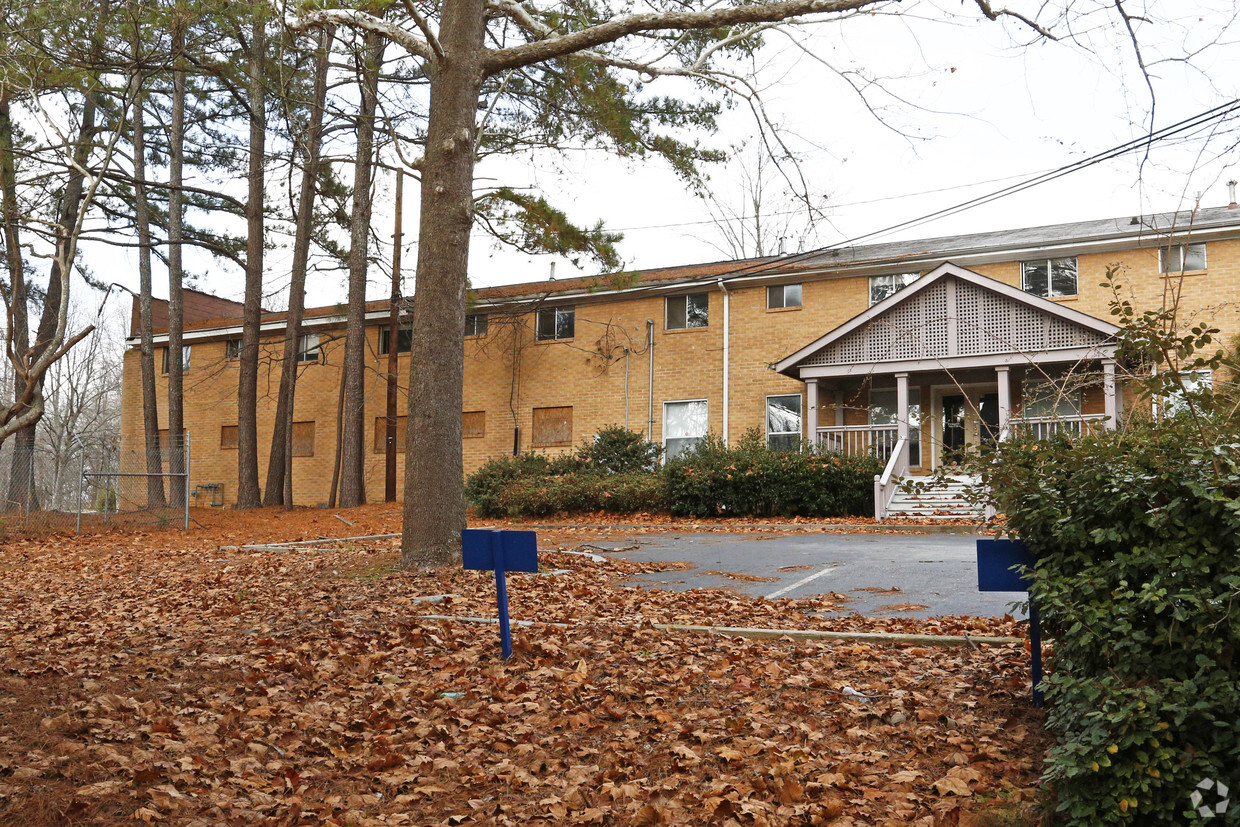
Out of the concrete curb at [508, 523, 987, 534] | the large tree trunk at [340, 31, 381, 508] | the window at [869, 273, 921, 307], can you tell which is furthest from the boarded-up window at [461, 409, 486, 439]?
the window at [869, 273, 921, 307]

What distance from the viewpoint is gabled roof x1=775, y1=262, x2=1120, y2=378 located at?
63.5ft

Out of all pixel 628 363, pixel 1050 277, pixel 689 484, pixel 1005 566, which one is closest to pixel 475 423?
pixel 628 363

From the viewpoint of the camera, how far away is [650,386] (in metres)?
25.5

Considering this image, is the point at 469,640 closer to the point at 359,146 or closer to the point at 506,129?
the point at 506,129

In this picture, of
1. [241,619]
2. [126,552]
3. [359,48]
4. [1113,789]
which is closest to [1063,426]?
[1113,789]

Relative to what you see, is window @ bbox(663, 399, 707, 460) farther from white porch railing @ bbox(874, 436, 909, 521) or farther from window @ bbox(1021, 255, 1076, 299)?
window @ bbox(1021, 255, 1076, 299)

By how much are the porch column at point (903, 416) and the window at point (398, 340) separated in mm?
15018

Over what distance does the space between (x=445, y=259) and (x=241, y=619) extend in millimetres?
4067

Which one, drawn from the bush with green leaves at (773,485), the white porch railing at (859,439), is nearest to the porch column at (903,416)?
the white porch railing at (859,439)

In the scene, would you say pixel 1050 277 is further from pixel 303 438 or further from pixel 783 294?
pixel 303 438

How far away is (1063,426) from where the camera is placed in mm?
4484

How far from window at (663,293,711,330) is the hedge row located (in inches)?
163

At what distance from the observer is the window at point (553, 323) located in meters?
27.1

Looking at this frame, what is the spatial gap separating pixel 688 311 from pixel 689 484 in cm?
758
